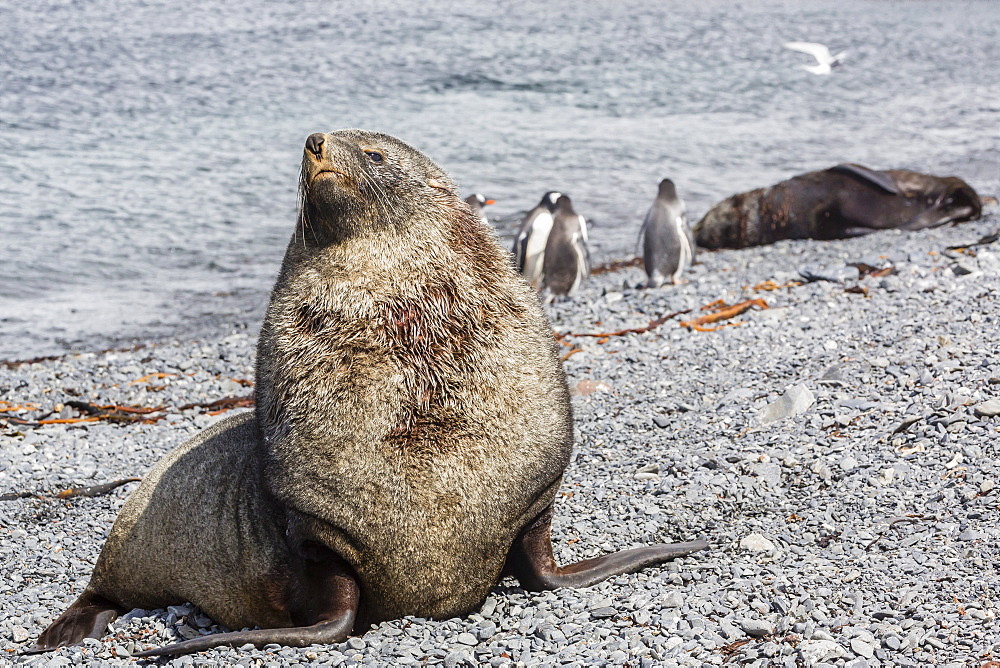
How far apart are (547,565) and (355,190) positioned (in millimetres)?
1293

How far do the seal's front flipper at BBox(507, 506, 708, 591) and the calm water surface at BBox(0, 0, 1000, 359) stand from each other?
21.0 feet

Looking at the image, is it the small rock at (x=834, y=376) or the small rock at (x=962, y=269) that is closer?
the small rock at (x=834, y=376)

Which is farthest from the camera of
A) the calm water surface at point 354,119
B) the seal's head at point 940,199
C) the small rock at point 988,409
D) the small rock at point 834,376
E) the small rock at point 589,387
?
the calm water surface at point 354,119

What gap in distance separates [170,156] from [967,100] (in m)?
17.6

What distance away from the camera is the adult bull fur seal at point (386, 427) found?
2.88 m

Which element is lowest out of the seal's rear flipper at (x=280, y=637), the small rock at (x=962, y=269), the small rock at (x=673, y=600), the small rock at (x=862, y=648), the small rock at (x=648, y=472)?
the small rock at (x=648, y=472)

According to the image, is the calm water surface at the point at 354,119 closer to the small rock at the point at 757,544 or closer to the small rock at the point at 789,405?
the small rock at the point at 789,405

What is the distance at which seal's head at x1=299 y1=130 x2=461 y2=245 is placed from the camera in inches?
119

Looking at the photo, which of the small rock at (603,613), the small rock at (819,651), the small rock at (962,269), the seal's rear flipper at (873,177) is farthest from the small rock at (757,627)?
the seal's rear flipper at (873,177)

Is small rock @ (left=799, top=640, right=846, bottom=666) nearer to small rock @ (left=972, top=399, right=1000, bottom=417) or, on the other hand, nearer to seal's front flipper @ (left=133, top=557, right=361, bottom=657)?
seal's front flipper @ (left=133, top=557, right=361, bottom=657)

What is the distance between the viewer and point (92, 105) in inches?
805

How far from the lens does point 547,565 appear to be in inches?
127

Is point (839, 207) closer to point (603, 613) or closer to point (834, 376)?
point (834, 376)

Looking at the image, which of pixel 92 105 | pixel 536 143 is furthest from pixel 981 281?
pixel 92 105
